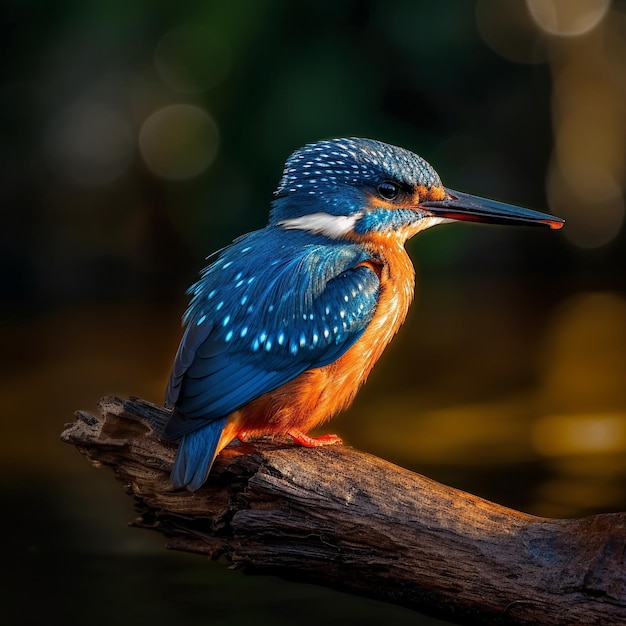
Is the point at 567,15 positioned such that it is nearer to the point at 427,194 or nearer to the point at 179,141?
the point at 179,141

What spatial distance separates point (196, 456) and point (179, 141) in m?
4.86

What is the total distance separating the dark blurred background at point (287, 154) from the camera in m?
5.72

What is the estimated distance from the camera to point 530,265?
24.9ft

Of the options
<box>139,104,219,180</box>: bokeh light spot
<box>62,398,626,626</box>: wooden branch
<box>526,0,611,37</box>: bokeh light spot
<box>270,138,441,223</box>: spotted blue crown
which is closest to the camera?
<box>62,398,626,626</box>: wooden branch

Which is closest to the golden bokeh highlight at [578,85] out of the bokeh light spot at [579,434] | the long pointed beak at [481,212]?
the bokeh light spot at [579,434]

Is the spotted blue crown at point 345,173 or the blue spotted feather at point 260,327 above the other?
the spotted blue crown at point 345,173

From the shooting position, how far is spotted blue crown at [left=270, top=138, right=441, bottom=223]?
264 cm

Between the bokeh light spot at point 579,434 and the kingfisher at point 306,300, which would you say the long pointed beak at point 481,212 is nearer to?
the kingfisher at point 306,300

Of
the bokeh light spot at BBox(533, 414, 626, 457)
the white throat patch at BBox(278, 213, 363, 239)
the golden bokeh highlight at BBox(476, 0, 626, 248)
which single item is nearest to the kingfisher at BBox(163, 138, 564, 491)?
the white throat patch at BBox(278, 213, 363, 239)

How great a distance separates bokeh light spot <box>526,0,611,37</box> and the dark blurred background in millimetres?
14

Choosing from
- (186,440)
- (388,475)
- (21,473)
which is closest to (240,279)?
(186,440)

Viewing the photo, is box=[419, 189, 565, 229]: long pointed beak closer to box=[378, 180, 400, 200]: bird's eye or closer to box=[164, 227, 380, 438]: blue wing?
box=[378, 180, 400, 200]: bird's eye

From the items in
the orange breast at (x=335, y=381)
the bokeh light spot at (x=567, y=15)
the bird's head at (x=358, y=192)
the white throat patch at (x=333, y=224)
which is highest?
the bokeh light spot at (x=567, y=15)

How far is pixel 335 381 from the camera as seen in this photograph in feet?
8.25
